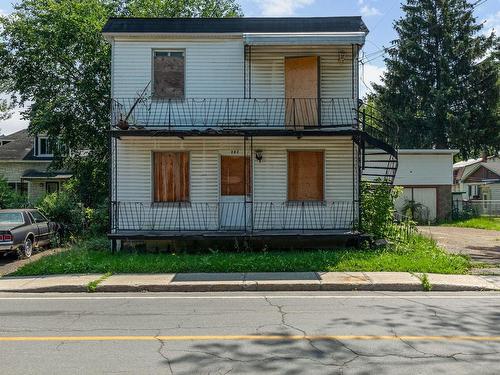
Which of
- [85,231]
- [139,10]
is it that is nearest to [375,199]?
[85,231]

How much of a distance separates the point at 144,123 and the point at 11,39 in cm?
1151

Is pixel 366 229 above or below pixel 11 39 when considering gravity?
below

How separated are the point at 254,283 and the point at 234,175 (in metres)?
5.26

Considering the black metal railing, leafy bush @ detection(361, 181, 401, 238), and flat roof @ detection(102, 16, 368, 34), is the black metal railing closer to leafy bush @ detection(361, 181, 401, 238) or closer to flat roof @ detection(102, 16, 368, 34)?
leafy bush @ detection(361, 181, 401, 238)

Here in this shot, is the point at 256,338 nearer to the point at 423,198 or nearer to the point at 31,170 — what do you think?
the point at 423,198

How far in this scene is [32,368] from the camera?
5207 millimetres

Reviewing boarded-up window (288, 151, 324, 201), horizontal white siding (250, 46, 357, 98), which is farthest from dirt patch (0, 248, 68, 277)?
horizontal white siding (250, 46, 357, 98)

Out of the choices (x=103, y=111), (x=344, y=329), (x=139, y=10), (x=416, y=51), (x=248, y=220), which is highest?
(x=416, y=51)

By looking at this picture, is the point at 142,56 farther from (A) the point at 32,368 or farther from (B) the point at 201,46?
(A) the point at 32,368

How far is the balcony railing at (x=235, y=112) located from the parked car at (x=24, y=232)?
4.20m

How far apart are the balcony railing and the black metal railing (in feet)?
7.78

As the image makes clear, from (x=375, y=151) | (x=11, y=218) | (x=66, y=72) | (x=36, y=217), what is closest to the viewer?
(x=11, y=218)

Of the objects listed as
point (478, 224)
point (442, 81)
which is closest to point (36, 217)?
point (478, 224)

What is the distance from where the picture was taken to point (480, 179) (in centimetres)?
4784
